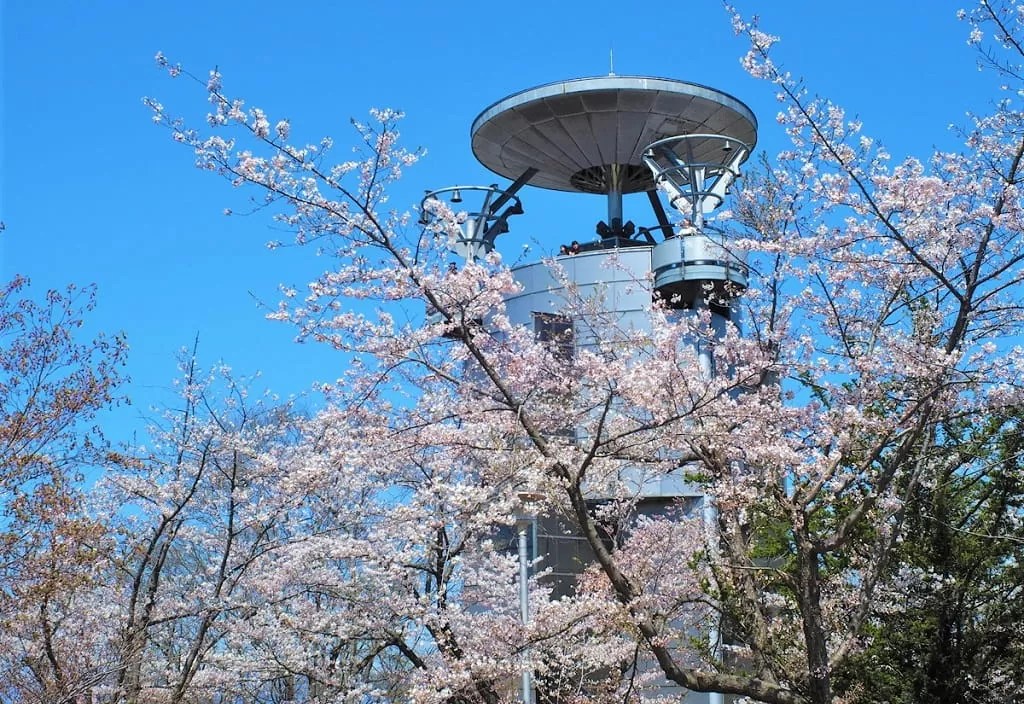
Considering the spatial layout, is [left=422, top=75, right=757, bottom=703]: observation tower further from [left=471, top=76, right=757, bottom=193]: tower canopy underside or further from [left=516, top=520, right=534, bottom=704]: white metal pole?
[left=516, top=520, right=534, bottom=704]: white metal pole

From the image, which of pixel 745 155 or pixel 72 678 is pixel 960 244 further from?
pixel 745 155

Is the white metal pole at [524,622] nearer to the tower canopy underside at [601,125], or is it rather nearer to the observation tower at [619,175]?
the observation tower at [619,175]

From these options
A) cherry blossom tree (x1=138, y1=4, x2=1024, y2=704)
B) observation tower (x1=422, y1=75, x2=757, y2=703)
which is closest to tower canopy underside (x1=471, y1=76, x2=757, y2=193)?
observation tower (x1=422, y1=75, x2=757, y2=703)

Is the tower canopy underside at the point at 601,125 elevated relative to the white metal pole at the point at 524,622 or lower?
elevated

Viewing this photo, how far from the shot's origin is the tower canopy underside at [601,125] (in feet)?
81.2

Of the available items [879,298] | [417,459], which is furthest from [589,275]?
[879,298]

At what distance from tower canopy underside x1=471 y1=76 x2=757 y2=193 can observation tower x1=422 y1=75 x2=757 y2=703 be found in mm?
29

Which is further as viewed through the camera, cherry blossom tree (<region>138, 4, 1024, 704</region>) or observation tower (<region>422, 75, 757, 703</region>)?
observation tower (<region>422, 75, 757, 703</region>)

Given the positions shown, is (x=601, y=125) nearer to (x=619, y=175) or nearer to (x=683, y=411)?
(x=619, y=175)

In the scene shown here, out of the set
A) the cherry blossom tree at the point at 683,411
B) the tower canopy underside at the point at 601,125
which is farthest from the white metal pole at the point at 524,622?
the tower canopy underside at the point at 601,125

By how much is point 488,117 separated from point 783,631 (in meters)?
15.9

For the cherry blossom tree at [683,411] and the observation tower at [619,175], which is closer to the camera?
the cherry blossom tree at [683,411]

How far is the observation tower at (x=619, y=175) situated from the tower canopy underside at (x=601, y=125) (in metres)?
0.03

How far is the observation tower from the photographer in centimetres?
2294
